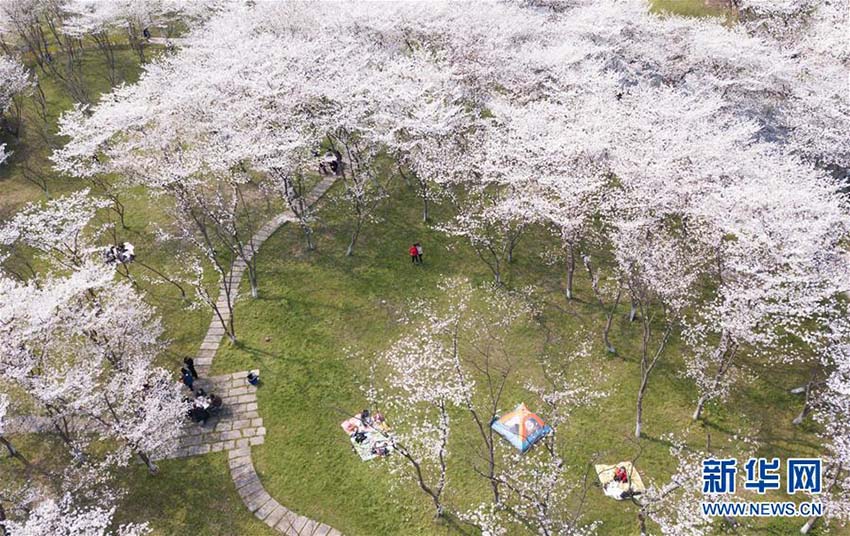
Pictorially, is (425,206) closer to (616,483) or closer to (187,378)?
(187,378)

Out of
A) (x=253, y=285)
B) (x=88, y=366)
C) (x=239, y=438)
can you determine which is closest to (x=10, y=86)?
(x=253, y=285)

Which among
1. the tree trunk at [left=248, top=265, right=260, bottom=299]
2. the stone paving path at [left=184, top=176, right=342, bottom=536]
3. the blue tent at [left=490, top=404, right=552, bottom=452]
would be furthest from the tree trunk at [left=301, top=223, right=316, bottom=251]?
the blue tent at [left=490, top=404, right=552, bottom=452]

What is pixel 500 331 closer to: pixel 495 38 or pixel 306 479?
pixel 306 479

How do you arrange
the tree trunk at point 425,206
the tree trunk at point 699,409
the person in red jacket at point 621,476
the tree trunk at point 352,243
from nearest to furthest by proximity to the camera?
the person in red jacket at point 621,476 → the tree trunk at point 699,409 → the tree trunk at point 352,243 → the tree trunk at point 425,206

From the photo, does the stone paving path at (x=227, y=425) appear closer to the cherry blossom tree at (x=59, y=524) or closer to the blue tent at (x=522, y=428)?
the cherry blossom tree at (x=59, y=524)

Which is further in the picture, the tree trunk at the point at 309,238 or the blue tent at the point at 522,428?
the tree trunk at the point at 309,238

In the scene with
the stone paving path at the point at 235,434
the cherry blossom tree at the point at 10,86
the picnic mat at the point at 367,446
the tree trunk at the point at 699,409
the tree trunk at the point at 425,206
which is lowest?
the stone paving path at the point at 235,434

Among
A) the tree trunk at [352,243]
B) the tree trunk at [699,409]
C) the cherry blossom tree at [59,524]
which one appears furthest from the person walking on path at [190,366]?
the tree trunk at [699,409]
